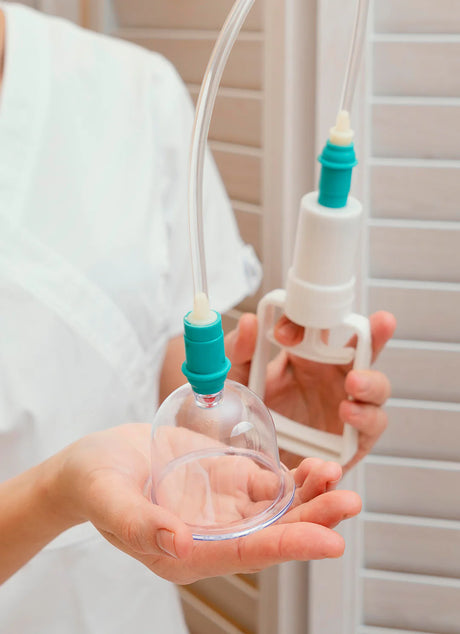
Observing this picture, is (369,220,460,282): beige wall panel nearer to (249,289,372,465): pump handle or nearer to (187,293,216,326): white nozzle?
(249,289,372,465): pump handle

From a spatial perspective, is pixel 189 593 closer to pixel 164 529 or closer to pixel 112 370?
pixel 112 370

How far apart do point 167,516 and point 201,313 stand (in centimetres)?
10

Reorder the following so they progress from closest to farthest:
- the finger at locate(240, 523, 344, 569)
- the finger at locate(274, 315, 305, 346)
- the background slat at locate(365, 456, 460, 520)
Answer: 1. the finger at locate(240, 523, 344, 569)
2. the finger at locate(274, 315, 305, 346)
3. the background slat at locate(365, 456, 460, 520)

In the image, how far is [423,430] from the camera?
31.3 inches

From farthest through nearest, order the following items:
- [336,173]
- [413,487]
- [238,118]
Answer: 1. [238,118]
2. [413,487]
3. [336,173]

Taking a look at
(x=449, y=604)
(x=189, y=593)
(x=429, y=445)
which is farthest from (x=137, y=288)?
(x=189, y=593)

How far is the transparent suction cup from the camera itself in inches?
18.7

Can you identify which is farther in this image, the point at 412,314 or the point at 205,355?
the point at 412,314

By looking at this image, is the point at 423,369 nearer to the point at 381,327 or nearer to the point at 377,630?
the point at 381,327

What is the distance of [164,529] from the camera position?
0.37 metres

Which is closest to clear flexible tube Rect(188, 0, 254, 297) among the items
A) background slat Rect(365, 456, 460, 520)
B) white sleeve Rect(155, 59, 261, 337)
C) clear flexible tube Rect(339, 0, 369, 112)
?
clear flexible tube Rect(339, 0, 369, 112)

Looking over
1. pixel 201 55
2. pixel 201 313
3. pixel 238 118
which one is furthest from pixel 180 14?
pixel 201 313

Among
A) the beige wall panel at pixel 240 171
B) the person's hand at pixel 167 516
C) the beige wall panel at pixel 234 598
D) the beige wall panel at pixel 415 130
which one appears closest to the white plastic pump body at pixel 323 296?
the person's hand at pixel 167 516

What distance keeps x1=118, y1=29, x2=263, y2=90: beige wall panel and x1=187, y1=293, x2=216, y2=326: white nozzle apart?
60 cm
